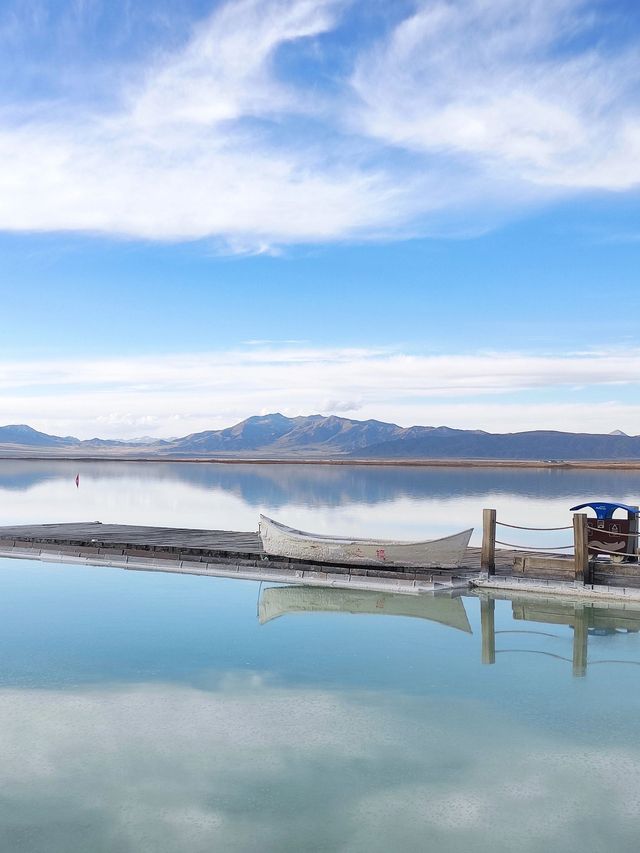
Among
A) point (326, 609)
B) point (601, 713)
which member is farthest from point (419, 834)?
point (326, 609)

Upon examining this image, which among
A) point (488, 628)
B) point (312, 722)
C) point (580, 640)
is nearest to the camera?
point (312, 722)

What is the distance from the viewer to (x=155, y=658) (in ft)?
54.4

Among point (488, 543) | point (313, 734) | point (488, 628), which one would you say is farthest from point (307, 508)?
point (313, 734)

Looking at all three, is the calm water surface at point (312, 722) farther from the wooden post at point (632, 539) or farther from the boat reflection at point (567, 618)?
the wooden post at point (632, 539)

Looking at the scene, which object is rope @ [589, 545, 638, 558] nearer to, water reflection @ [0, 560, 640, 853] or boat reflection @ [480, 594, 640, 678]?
boat reflection @ [480, 594, 640, 678]

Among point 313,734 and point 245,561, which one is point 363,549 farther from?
point 313,734

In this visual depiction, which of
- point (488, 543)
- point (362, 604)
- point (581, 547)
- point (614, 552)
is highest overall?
point (581, 547)

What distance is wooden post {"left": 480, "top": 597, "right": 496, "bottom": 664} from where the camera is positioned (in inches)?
689

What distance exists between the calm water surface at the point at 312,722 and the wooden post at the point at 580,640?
3.2 inches

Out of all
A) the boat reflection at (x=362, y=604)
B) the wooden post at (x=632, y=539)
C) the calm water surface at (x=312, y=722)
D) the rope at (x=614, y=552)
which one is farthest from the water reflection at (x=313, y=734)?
the wooden post at (x=632, y=539)

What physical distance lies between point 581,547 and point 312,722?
11582mm

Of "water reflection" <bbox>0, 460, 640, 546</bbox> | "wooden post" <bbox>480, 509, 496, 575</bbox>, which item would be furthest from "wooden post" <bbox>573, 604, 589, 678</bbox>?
"water reflection" <bbox>0, 460, 640, 546</bbox>

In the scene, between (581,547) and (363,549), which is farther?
Answer: (363,549)

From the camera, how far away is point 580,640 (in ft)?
61.2
